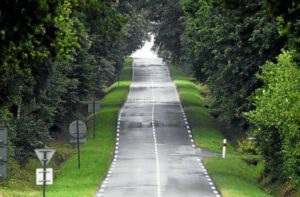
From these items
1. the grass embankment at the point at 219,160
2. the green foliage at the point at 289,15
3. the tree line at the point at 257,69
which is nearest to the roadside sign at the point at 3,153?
the tree line at the point at 257,69

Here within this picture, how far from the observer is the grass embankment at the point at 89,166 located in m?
29.5

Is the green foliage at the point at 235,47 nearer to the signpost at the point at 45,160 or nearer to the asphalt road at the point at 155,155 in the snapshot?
the asphalt road at the point at 155,155

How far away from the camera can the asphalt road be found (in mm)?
30938

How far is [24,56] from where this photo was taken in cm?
1448

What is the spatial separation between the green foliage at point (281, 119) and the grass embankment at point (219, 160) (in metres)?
1.46

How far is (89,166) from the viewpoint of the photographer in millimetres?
38406

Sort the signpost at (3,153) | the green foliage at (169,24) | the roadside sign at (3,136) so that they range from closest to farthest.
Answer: the signpost at (3,153)
the roadside sign at (3,136)
the green foliage at (169,24)

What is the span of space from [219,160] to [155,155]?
123 inches

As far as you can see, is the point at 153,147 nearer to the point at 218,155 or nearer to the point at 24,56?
the point at 218,155

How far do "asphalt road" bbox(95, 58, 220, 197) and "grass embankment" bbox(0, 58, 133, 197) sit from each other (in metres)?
0.46

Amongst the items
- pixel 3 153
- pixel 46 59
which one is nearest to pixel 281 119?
pixel 46 59

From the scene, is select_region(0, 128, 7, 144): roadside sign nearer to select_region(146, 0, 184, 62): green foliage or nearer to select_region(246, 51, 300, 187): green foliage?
select_region(246, 51, 300, 187): green foliage

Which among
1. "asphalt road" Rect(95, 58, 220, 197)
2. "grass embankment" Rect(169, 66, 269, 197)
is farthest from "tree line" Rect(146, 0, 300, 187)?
"asphalt road" Rect(95, 58, 220, 197)

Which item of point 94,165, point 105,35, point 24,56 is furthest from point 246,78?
point 24,56
